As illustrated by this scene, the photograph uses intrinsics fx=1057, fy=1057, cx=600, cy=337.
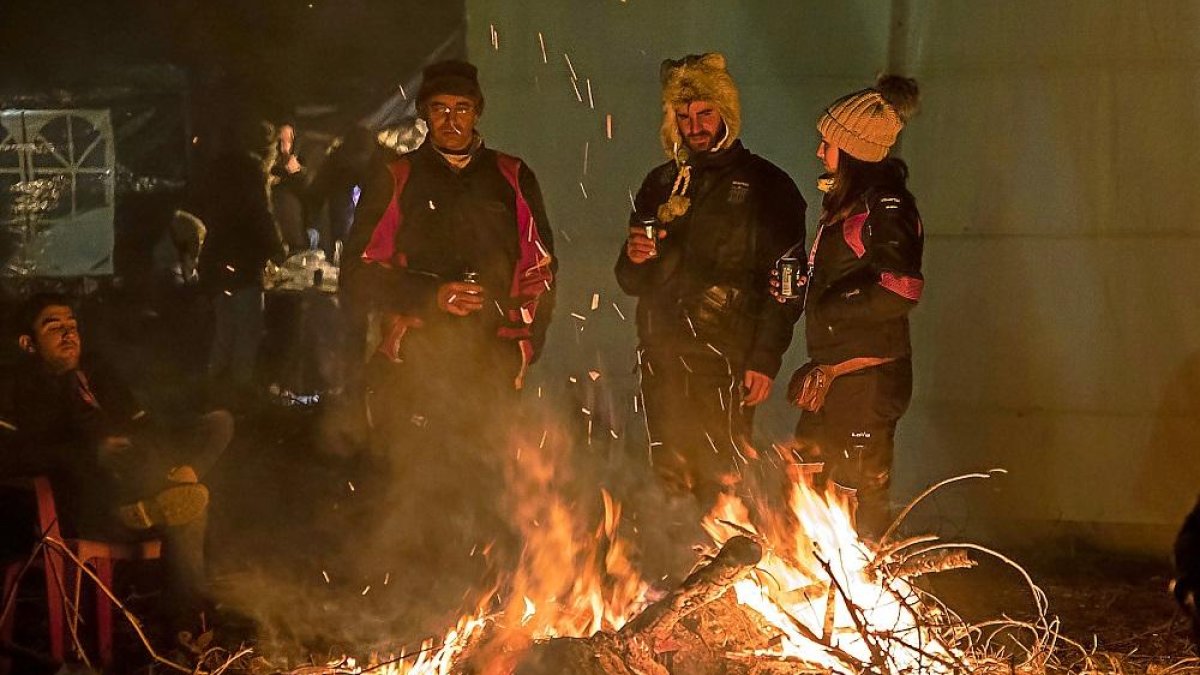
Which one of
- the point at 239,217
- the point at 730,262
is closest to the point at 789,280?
the point at 730,262

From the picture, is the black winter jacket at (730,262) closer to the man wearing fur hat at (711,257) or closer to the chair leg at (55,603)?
the man wearing fur hat at (711,257)

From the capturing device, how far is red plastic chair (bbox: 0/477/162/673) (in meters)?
4.02

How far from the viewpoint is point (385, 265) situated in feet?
17.0

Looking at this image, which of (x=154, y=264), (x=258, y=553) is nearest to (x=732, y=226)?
(x=258, y=553)

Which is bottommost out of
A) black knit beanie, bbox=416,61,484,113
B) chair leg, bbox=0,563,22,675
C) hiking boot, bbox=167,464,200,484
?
chair leg, bbox=0,563,22,675

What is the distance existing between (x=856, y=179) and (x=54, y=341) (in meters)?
3.61

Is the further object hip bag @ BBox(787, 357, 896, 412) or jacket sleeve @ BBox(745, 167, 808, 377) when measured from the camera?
jacket sleeve @ BBox(745, 167, 808, 377)

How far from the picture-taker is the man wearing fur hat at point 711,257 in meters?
5.19

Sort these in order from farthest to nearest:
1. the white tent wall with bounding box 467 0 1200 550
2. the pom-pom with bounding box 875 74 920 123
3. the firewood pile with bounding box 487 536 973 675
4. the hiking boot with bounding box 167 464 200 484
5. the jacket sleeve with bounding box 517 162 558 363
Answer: the white tent wall with bounding box 467 0 1200 550
the jacket sleeve with bounding box 517 162 558 363
the pom-pom with bounding box 875 74 920 123
the hiking boot with bounding box 167 464 200 484
the firewood pile with bounding box 487 536 973 675

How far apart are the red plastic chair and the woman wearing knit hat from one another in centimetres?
293

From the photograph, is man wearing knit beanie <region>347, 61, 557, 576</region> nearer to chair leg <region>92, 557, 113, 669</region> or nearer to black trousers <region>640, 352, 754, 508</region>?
black trousers <region>640, 352, 754, 508</region>

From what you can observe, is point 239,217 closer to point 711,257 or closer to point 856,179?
point 711,257

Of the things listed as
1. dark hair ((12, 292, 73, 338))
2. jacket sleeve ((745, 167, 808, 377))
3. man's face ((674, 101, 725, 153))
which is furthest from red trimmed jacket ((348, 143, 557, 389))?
dark hair ((12, 292, 73, 338))

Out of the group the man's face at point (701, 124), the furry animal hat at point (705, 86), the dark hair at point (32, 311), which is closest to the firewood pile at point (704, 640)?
the man's face at point (701, 124)
